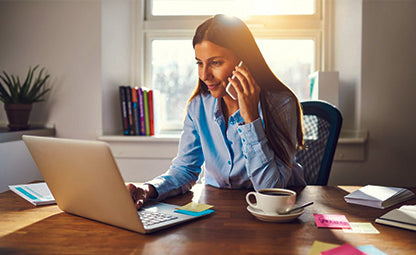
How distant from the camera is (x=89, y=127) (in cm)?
248

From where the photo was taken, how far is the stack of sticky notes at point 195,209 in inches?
38.5

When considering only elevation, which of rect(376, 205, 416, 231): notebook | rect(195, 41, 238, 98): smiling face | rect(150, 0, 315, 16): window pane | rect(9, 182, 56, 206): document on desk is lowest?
rect(9, 182, 56, 206): document on desk

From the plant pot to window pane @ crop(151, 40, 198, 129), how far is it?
0.87m

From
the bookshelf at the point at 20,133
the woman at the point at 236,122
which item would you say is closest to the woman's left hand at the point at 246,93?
the woman at the point at 236,122

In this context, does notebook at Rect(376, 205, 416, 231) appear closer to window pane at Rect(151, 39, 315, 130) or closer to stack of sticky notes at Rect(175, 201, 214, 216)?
stack of sticky notes at Rect(175, 201, 214, 216)

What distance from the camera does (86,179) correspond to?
86 cm

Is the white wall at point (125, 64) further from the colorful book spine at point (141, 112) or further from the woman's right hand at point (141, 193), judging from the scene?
the woman's right hand at point (141, 193)

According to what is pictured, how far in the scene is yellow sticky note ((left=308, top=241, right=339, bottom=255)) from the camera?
724 mm

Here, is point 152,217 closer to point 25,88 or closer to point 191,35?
point 25,88

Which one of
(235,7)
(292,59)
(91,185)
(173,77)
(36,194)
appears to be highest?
(235,7)

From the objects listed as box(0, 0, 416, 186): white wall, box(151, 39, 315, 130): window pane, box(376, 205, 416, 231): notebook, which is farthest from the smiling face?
box(151, 39, 315, 130): window pane

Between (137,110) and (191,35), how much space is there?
669mm

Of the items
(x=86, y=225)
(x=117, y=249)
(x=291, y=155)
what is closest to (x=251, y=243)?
(x=117, y=249)

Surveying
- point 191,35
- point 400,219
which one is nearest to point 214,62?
point 400,219
